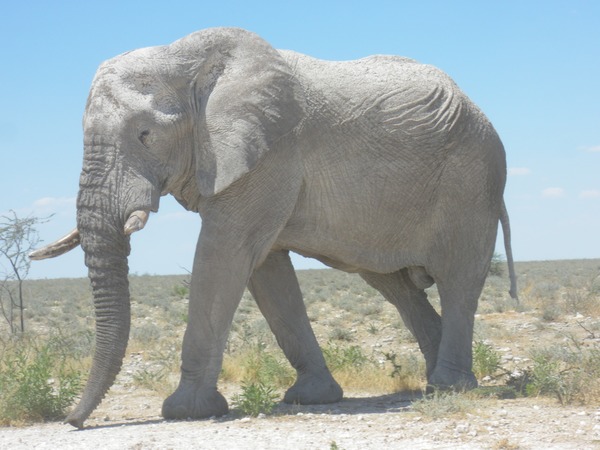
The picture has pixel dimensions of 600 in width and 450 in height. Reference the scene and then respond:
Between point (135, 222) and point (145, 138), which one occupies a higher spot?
point (145, 138)

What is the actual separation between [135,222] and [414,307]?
3554mm

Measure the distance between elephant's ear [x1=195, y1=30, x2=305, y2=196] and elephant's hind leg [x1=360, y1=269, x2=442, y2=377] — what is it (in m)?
2.30

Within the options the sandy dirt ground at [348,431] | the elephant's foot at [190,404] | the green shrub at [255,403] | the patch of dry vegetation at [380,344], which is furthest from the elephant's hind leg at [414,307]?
the elephant's foot at [190,404]

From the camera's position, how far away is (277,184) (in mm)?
7762

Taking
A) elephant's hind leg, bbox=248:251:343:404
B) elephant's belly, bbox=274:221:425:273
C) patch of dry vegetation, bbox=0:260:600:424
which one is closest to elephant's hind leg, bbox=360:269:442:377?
patch of dry vegetation, bbox=0:260:600:424

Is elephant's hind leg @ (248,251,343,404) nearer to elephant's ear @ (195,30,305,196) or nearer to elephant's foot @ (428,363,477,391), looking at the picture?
elephant's foot @ (428,363,477,391)

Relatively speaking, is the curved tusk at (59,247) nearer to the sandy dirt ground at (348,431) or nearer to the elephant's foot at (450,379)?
the sandy dirt ground at (348,431)

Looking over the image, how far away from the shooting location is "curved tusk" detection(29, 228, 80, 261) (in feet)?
24.2

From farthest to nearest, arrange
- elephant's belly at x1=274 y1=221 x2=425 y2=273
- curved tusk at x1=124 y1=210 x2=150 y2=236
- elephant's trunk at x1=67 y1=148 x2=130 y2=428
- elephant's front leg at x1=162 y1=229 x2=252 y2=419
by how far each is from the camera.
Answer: elephant's belly at x1=274 y1=221 x2=425 y2=273, elephant's front leg at x1=162 y1=229 x2=252 y2=419, elephant's trunk at x1=67 y1=148 x2=130 y2=428, curved tusk at x1=124 y1=210 x2=150 y2=236

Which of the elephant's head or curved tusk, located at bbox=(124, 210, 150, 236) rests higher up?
the elephant's head

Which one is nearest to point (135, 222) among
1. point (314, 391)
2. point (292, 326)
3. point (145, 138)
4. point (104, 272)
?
point (104, 272)

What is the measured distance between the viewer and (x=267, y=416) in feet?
25.2

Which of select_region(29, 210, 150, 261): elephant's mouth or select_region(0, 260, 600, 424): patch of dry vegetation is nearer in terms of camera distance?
select_region(29, 210, 150, 261): elephant's mouth

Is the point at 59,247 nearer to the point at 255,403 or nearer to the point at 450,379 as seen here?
the point at 255,403
